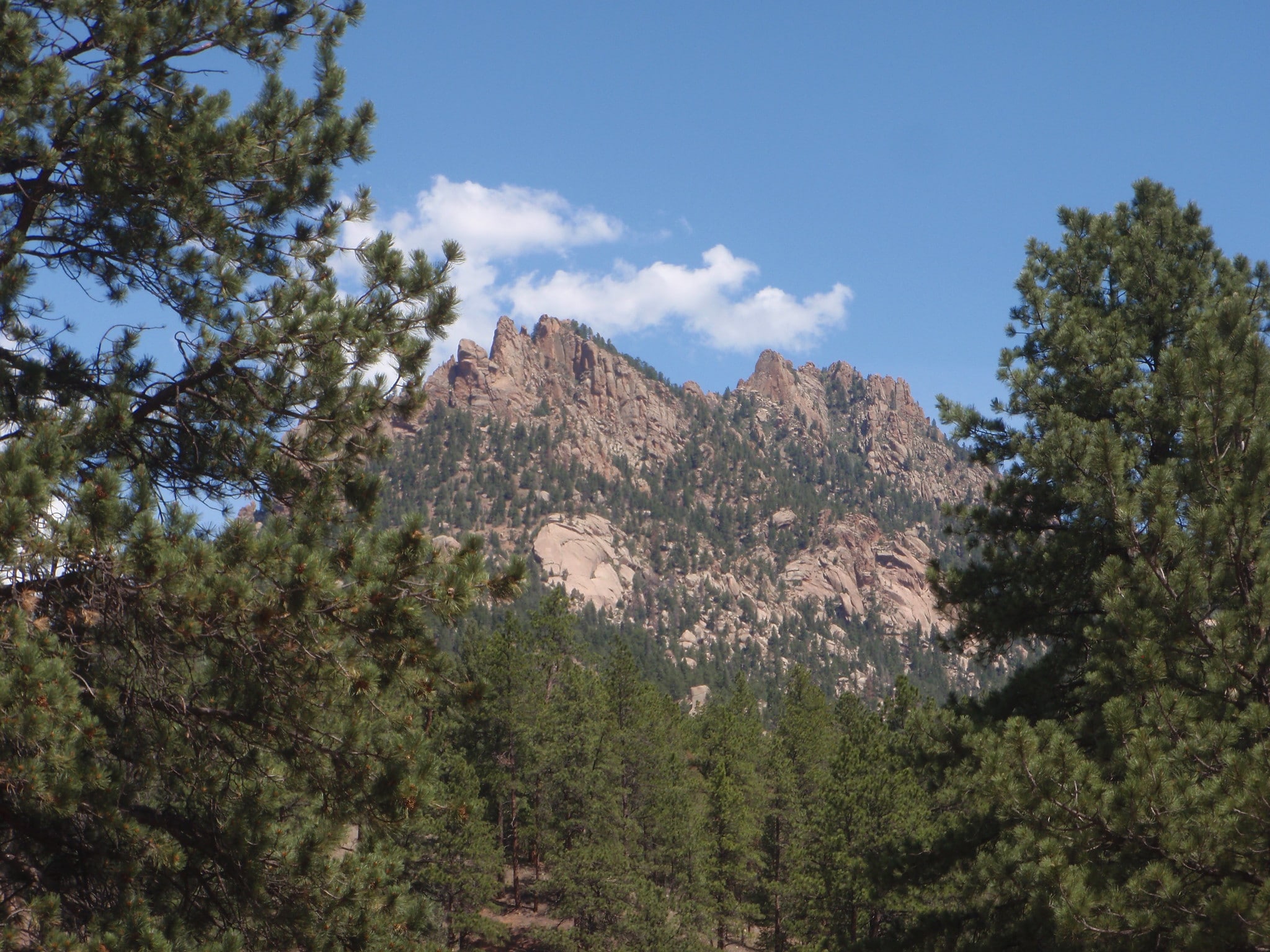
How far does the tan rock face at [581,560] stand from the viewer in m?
153

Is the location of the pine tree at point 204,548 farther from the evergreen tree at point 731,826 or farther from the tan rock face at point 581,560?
the tan rock face at point 581,560

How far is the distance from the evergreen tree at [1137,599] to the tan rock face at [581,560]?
139142 millimetres

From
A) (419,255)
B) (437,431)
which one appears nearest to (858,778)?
(419,255)

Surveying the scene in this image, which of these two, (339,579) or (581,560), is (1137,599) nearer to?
(339,579)

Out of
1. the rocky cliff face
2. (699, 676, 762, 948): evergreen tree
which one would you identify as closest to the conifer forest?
(699, 676, 762, 948): evergreen tree

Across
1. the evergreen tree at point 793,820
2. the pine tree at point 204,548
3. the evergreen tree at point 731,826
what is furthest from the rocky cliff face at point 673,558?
the pine tree at point 204,548

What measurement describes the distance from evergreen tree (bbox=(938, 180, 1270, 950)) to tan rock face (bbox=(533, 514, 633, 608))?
139142 mm

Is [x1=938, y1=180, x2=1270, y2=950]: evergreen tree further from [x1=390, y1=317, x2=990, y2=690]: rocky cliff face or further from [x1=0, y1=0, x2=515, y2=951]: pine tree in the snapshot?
[x1=390, y1=317, x2=990, y2=690]: rocky cliff face

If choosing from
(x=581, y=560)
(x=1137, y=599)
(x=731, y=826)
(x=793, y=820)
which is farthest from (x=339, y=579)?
(x=581, y=560)

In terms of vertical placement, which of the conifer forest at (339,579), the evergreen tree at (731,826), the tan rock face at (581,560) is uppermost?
the tan rock face at (581,560)

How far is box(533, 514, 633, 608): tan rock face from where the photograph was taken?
153 meters

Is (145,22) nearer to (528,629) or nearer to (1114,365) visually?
(1114,365)

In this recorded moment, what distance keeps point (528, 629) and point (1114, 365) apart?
80.9 ft

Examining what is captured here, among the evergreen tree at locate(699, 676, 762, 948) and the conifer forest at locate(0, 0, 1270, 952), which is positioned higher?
the conifer forest at locate(0, 0, 1270, 952)
